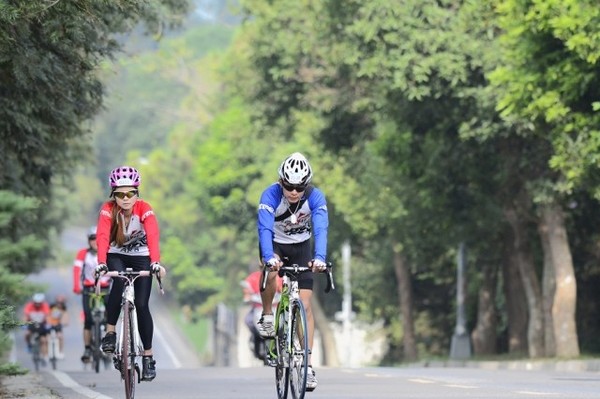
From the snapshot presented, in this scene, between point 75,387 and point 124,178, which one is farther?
point 75,387

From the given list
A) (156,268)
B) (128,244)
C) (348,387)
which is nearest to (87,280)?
(348,387)

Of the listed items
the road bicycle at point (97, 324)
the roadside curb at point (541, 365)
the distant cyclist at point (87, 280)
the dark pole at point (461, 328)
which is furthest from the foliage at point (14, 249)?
the dark pole at point (461, 328)

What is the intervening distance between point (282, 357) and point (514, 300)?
30.3 metres

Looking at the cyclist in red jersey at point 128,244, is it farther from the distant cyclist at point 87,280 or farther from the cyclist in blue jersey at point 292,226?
the distant cyclist at point 87,280

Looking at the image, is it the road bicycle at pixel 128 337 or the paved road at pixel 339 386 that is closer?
the road bicycle at pixel 128 337

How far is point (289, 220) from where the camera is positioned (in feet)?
45.7

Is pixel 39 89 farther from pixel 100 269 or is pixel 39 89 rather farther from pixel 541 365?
pixel 541 365

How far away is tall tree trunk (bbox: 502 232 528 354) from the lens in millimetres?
42781

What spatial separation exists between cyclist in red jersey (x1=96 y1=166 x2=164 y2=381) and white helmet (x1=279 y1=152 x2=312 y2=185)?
47.6 inches

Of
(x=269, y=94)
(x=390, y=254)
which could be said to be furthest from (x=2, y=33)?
(x=390, y=254)

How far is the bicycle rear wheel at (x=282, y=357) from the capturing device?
44.5 ft

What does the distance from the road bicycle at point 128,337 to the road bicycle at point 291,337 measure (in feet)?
3.16

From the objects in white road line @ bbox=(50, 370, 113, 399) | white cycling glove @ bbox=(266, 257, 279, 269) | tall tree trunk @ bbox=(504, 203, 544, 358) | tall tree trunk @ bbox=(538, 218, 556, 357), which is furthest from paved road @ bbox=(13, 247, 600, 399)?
tall tree trunk @ bbox=(504, 203, 544, 358)

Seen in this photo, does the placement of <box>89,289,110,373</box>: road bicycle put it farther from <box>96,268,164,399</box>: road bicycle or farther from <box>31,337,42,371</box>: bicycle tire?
<box>31,337,42,371</box>: bicycle tire
